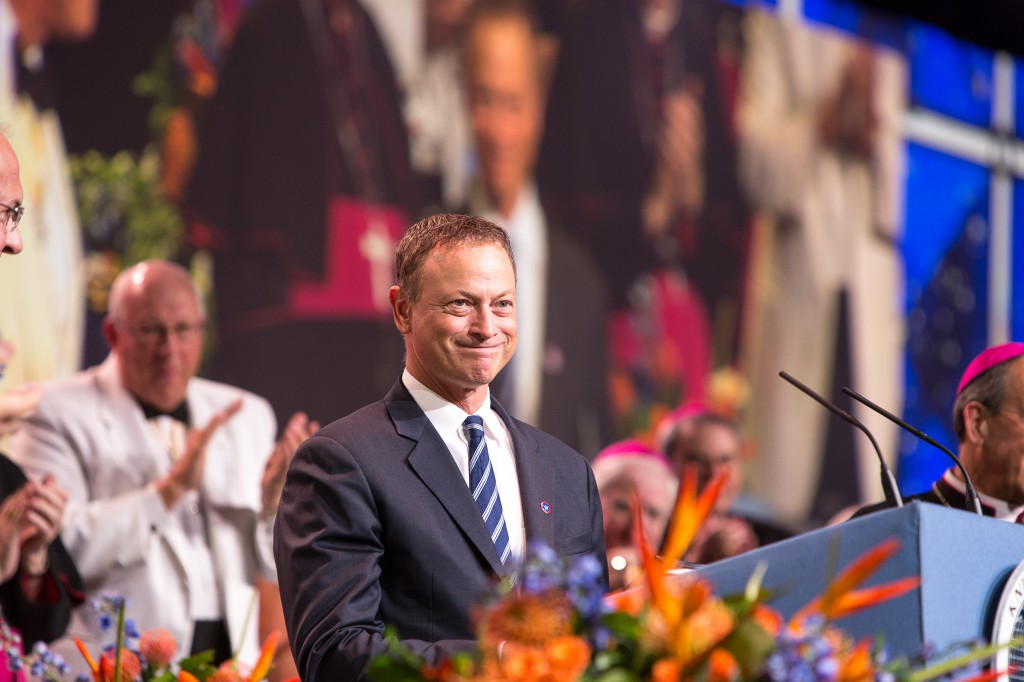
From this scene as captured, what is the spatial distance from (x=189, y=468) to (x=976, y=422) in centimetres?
274

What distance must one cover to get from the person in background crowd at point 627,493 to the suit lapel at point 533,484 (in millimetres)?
2354

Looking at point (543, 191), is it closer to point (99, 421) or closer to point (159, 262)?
point (159, 262)

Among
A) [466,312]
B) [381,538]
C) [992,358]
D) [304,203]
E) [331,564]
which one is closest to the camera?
[331,564]

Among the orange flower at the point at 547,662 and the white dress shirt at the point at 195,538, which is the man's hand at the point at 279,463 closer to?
the white dress shirt at the point at 195,538

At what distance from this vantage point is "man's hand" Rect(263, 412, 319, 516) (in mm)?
5043

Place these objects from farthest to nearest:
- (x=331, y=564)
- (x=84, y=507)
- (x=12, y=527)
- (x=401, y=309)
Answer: (x=84, y=507), (x=12, y=527), (x=401, y=309), (x=331, y=564)

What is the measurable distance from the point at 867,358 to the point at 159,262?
155 inches

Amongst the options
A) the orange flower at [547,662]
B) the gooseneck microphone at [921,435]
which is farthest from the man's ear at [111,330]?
the orange flower at [547,662]

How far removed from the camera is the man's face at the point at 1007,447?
11.4 ft

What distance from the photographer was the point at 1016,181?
815 cm

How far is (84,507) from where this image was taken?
4.72 metres

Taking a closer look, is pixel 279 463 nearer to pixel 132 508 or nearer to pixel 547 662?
pixel 132 508

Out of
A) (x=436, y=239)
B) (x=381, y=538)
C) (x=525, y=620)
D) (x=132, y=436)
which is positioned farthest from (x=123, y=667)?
(x=132, y=436)

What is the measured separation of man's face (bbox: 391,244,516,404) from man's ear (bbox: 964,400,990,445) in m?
1.59
